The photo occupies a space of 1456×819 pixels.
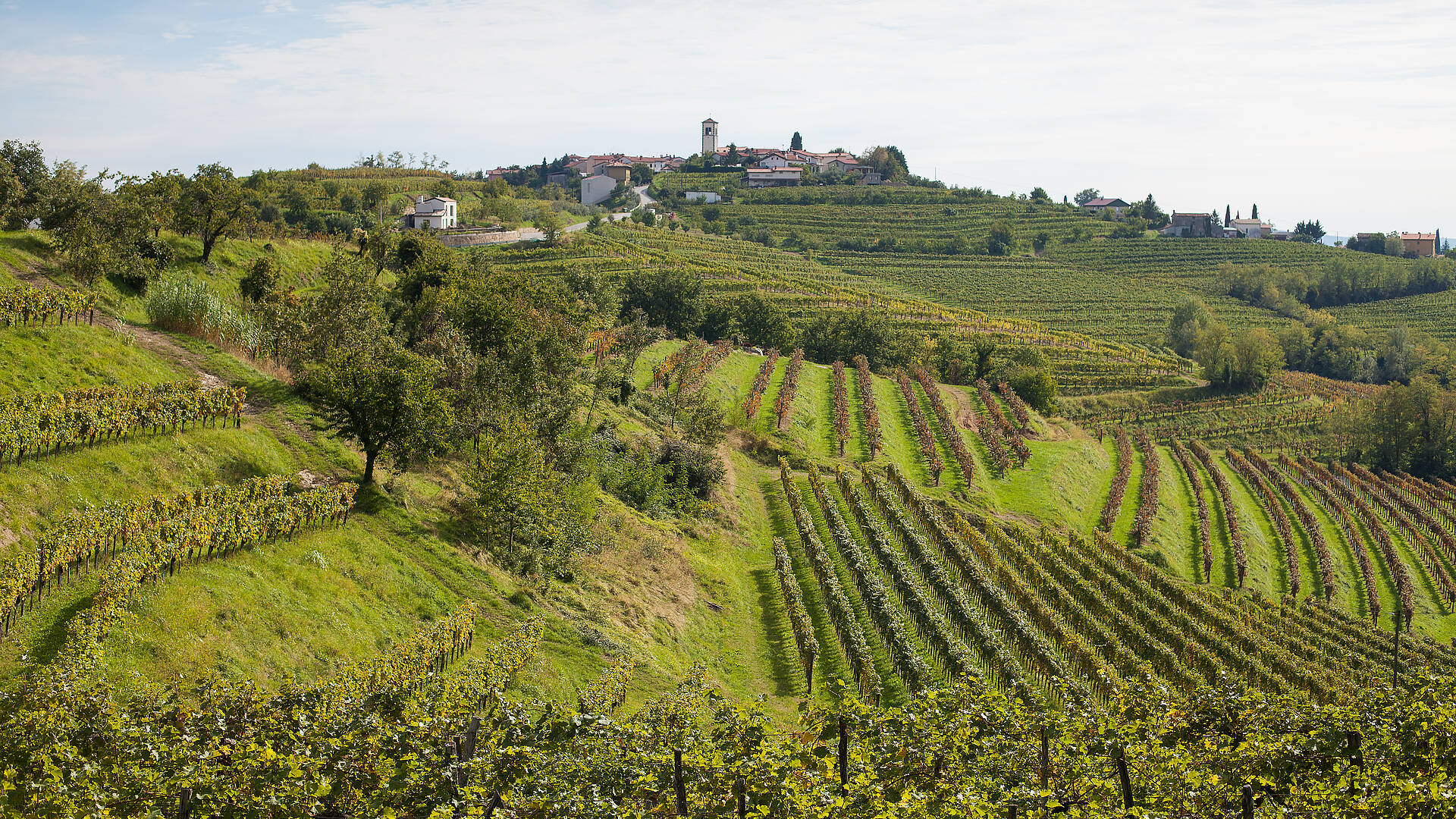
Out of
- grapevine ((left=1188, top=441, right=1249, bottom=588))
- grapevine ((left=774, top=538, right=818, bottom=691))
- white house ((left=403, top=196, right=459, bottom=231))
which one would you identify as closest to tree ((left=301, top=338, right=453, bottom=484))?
grapevine ((left=774, top=538, right=818, bottom=691))

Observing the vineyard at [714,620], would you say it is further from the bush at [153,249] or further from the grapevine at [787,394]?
the bush at [153,249]

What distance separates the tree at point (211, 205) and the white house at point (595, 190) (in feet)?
443

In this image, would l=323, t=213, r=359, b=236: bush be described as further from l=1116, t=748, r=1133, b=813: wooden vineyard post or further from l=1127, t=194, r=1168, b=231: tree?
l=1127, t=194, r=1168, b=231: tree

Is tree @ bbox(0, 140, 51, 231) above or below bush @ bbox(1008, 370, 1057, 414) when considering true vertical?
above

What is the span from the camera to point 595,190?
177625 mm

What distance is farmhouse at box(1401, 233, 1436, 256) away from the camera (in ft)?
580

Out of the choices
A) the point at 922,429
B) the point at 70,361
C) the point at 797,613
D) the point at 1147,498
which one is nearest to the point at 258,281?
the point at 70,361

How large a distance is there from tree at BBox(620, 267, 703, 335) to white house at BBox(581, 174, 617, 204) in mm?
104518

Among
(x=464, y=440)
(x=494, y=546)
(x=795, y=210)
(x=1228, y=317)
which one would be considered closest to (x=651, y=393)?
(x=464, y=440)

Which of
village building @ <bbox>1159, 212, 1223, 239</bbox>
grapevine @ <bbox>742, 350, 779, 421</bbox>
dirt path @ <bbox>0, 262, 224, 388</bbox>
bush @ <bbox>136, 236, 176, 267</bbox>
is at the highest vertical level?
village building @ <bbox>1159, 212, 1223, 239</bbox>

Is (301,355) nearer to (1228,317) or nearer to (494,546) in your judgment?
(494,546)

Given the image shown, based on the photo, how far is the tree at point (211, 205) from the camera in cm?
4338

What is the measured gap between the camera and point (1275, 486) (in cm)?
6700

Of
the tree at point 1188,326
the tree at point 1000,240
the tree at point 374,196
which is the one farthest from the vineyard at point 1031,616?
the tree at point 1000,240
